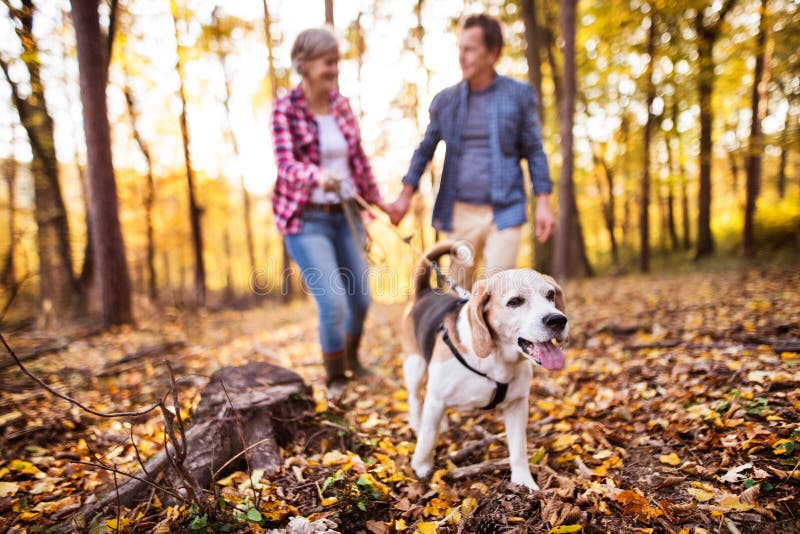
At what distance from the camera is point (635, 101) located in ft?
41.3

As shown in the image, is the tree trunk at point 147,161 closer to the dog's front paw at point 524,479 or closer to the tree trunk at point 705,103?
the dog's front paw at point 524,479

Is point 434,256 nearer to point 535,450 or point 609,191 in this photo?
point 535,450

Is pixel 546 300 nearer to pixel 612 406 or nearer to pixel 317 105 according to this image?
pixel 612 406

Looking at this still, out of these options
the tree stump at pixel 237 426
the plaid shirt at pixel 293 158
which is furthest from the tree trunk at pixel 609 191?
the tree stump at pixel 237 426

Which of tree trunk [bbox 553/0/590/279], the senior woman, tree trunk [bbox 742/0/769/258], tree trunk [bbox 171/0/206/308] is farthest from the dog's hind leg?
tree trunk [bbox 171/0/206/308]

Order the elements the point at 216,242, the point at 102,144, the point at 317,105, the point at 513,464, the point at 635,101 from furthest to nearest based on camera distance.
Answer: the point at 216,242, the point at 635,101, the point at 102,144, the point at 317,105, the point at 513,464

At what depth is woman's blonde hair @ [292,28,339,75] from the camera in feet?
10.1

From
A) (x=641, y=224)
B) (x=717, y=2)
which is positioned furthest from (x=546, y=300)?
(x=717, y=2)

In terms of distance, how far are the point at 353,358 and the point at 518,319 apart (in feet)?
7.18

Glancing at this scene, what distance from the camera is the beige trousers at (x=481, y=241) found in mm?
3119

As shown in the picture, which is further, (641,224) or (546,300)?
(641,224)

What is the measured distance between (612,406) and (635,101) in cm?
1258

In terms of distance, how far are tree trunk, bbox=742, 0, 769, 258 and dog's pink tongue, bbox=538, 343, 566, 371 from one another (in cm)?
765

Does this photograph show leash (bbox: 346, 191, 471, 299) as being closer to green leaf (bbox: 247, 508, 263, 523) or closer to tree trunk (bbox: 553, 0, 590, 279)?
green leaf (bbox: 247, 508, 263, 523)
